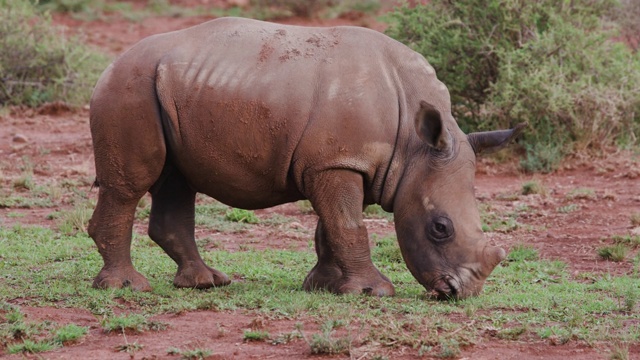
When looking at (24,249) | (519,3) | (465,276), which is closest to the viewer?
(465,276)

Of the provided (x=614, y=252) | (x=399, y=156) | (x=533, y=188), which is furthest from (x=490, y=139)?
(x=533, y=188)

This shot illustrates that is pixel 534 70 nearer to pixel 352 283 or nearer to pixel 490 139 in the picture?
pixel 490 139

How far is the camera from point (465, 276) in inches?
294

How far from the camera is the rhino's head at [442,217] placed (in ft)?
24.5

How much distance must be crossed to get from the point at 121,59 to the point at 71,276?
1.81 meters

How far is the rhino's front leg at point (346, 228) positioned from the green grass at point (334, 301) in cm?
19

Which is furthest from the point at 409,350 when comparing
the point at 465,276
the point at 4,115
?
the point at 4,115

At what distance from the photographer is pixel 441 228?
24.5 ft

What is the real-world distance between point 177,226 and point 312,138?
1558 millimetres

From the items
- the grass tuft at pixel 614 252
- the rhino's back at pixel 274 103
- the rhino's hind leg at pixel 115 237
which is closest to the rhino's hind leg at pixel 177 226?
the rhino's hind leg at pixel 115 237

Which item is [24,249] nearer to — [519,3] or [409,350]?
[409,350]

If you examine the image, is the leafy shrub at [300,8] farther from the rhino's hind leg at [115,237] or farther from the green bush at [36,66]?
the rhino's hind leg at [115,237]

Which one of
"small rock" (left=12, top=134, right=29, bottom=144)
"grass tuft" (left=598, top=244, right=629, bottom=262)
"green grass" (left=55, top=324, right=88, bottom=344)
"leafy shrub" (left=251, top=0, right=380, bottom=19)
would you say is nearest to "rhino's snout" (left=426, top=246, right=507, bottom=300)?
"green grass" (left=55, top=324, right=88, bottom=344)

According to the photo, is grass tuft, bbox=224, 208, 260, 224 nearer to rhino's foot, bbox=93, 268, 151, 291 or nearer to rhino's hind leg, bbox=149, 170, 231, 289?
rhino's hind leg, bbox=149, 170, 231, 289
